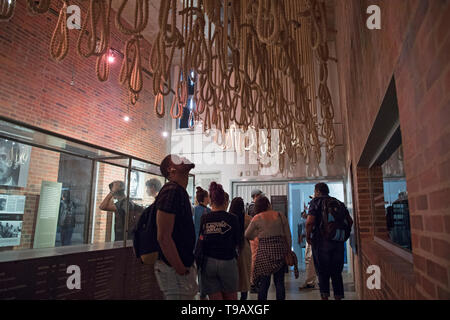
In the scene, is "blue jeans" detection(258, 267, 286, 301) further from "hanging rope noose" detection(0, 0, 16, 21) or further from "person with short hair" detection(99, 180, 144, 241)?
"hanging rope noose" detection(0, 0, 16, 21)

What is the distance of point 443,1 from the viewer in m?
0.67

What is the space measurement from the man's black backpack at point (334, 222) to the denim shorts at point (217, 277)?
4.46 feet

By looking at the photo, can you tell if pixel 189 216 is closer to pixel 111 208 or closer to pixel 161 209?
pixel 161 209

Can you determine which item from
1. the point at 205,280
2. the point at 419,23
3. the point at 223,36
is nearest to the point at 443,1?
the point at 419,23

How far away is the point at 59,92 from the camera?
17.9 ft

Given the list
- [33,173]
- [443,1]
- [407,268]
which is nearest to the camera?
[443,1]

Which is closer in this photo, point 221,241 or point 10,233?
point 221,241

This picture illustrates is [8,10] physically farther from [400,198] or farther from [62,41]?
[400,198]

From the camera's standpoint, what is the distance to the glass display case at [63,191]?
94.7 inches

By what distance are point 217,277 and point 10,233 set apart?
5.21ft

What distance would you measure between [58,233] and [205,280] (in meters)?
1.54

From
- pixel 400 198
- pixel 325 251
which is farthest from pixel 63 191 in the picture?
pixel 400 198

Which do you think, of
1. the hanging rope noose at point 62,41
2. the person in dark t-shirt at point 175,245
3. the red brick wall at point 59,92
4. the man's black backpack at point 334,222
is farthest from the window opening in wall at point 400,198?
the red brick wall at point 59,92
